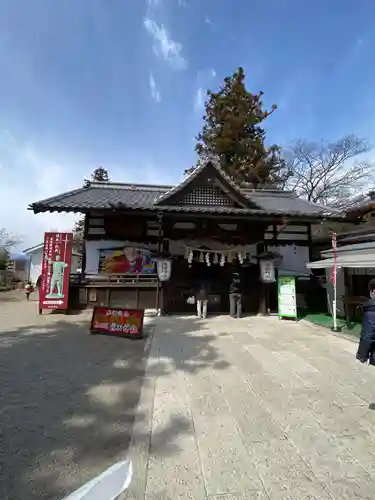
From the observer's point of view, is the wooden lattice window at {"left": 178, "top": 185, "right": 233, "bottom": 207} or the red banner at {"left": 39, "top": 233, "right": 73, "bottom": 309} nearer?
the red banner at {"left": 39, "top": 233, "right": 73, "bottom": 309}

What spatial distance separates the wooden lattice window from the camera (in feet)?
41.6

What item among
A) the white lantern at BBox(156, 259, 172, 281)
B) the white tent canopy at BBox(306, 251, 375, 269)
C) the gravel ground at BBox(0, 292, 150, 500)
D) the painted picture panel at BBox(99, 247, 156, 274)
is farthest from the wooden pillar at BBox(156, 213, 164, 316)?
the white tent canopy at BBox(306, 251, 375, 269)

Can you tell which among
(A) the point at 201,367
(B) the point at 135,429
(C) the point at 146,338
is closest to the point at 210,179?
(C) the point at 146,338

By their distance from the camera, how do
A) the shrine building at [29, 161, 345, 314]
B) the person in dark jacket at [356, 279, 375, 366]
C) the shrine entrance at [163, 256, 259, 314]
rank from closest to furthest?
the person in dark jacket at [356, 279, 375, 366] → the shrine building at [29, 161, 345, 314] → the shrine entrance at [163, 256, 259, 314]

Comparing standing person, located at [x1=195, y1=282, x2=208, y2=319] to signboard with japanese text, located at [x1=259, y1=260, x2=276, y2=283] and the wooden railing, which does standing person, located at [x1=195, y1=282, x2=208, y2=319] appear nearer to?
the wooden railing

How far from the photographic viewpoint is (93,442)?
10.2 ft

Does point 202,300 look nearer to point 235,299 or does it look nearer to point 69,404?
point 235,299

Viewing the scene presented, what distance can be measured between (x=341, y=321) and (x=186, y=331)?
19.4 feet

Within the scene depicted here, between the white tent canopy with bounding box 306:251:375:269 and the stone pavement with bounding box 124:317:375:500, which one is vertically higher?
the white tent canopy with bounding box 306:251:375:269

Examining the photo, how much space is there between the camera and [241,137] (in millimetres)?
24562

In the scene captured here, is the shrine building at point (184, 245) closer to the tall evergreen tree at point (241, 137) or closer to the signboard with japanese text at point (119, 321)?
the signboard with japanese text at point (119, 321)

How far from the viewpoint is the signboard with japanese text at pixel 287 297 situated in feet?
33.9

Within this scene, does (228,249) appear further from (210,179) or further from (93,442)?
(93,442)

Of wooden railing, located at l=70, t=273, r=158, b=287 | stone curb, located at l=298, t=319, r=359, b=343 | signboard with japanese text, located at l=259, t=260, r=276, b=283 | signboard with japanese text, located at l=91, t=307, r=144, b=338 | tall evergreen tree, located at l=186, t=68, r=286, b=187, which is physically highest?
tall evergreen tree, located at l=186, t=68, r=286, b=187
